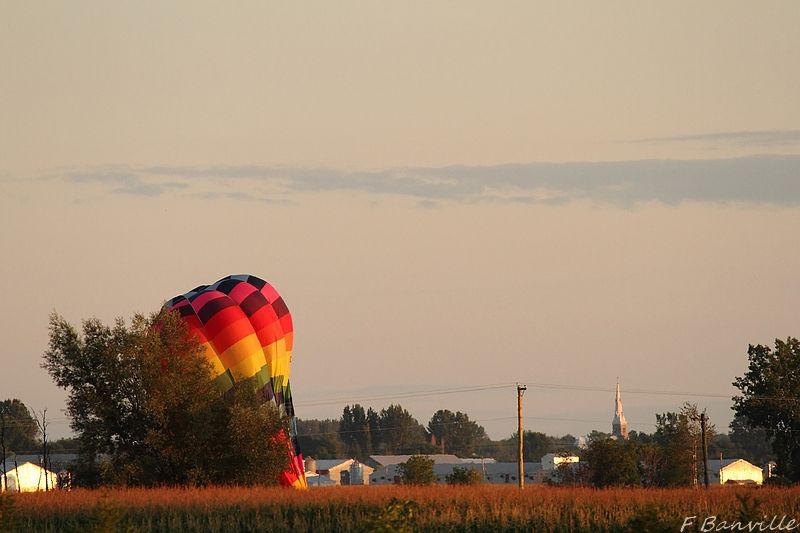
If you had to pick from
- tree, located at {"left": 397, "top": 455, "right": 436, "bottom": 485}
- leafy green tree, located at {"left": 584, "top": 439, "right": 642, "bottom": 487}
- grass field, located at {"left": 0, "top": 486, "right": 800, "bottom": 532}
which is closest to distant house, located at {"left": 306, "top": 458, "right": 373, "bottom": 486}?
tree, located at {"left": 397, "top": 455, "right": 436, "bottom": 485}

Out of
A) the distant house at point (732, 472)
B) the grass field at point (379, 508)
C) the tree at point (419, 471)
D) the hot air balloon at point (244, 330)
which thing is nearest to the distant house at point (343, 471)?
the tree at point (419, 471)

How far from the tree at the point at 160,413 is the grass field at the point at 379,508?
9621 millimetres

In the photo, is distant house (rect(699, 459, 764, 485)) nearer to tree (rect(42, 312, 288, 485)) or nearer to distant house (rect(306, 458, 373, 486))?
distant house (rect(306, 458, 373, 486))

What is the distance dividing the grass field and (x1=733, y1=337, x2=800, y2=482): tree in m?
51.8

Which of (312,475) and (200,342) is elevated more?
(200,342)

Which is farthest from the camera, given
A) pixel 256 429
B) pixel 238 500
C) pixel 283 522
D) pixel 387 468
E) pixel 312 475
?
pixel 387 468

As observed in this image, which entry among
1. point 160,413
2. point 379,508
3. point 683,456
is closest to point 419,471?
point 683,456

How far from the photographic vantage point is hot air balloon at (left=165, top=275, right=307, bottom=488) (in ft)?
191

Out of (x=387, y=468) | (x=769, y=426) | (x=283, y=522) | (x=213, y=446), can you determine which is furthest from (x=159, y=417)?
(x=387, y=468)

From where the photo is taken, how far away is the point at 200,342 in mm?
59312

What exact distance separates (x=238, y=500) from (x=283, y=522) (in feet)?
16.5

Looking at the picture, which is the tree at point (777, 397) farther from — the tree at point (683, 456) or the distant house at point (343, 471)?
the distant house at point (343, 471)

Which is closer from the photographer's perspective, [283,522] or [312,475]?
[283,522]

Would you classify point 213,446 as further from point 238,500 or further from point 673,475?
point 673,475
